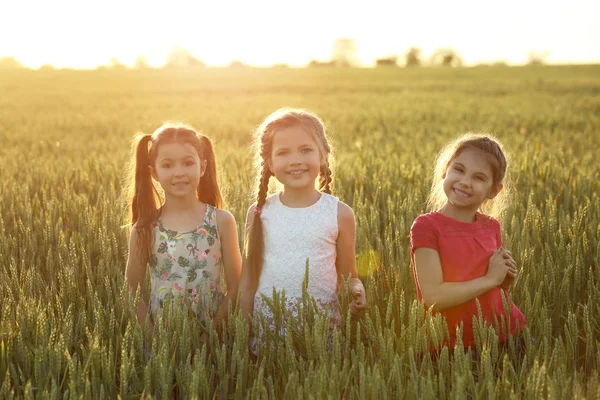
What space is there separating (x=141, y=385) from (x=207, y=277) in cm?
79

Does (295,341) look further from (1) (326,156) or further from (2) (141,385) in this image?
(1) (326,156)

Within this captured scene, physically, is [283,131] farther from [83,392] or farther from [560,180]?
[560,180]

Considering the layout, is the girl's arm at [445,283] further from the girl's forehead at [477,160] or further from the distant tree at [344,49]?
the distant tree at [344,49]

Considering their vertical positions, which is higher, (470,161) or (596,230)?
(470,161)

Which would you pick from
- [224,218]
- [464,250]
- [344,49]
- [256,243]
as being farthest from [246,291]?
[344,49]

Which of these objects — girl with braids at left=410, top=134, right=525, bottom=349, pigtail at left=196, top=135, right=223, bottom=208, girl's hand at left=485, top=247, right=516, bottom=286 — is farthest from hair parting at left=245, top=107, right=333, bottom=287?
girl's hand at left=485, top=247, right=516, bottom=286

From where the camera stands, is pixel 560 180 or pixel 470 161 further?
pixel 560 180

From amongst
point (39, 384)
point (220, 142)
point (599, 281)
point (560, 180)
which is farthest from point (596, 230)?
point (220, 142)

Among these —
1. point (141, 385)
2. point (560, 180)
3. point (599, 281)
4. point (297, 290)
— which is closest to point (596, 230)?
point (599, 281)

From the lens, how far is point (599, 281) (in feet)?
9.12

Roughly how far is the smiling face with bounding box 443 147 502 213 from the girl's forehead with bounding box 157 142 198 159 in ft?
3.17

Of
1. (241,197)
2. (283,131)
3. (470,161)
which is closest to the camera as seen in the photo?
(470,161)

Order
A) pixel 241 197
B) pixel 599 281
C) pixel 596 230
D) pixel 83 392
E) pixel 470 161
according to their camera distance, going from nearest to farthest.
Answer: pixel 83 392 → pixel 470 161 → pixel 599 281 → pixel 596 230 → pixel 241 197

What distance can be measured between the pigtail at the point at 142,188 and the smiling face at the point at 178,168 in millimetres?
102
